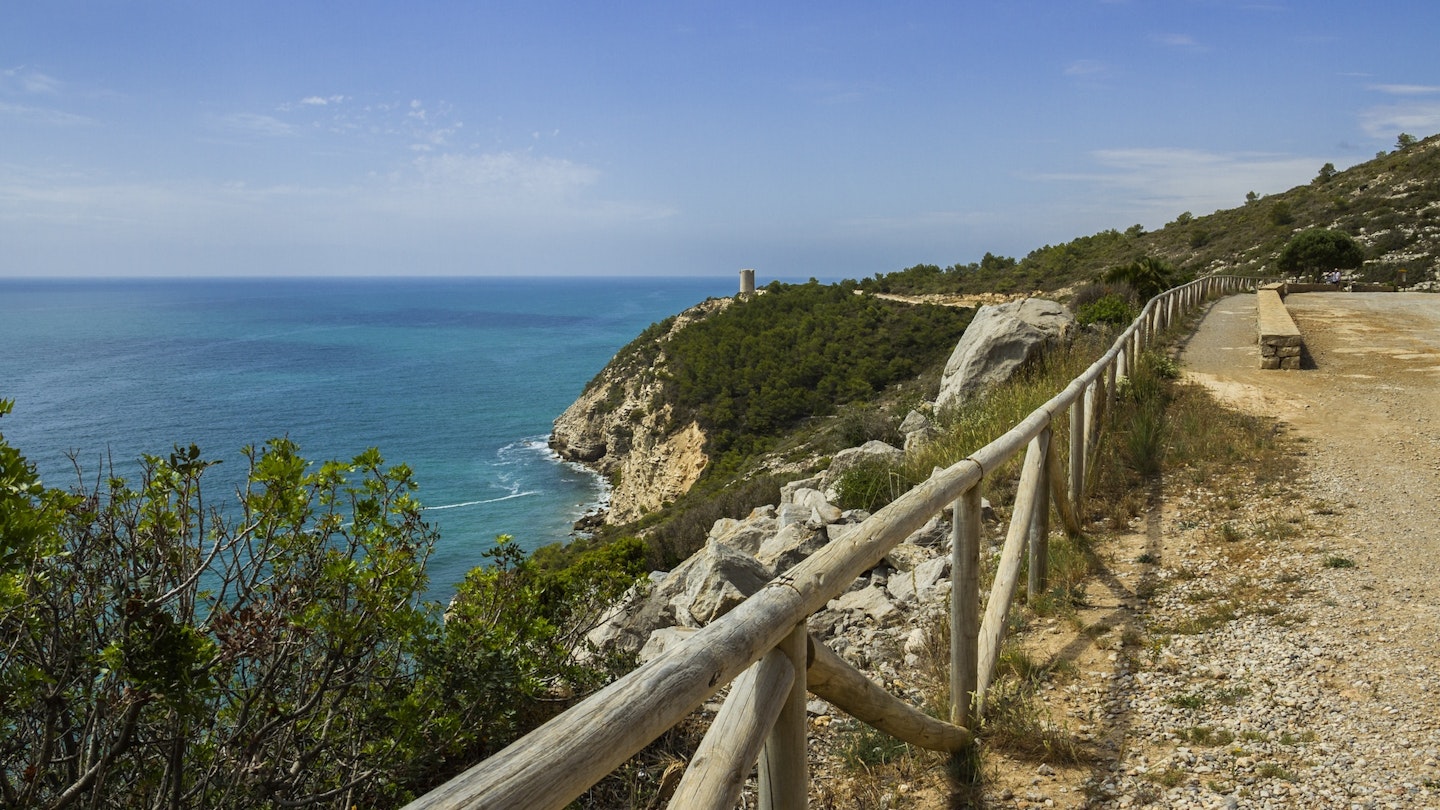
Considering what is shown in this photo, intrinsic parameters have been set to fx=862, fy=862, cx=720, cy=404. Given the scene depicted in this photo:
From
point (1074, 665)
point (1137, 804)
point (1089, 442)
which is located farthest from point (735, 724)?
point (1089, 442)

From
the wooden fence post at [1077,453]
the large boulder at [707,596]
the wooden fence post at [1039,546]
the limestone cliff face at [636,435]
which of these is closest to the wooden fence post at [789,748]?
the large boulder at [707,596]

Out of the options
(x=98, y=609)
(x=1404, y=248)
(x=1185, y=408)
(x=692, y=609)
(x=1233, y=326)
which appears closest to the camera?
(x=98, y=609)

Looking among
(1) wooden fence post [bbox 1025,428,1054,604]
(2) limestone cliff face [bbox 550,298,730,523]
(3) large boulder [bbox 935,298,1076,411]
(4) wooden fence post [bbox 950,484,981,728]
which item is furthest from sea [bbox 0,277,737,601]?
(3) large boulder [bbox 935,298,1076,411]

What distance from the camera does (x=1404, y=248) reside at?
1521 inches

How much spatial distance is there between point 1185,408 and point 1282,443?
1273 mm

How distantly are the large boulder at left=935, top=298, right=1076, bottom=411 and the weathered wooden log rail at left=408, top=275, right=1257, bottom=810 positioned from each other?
9096mm

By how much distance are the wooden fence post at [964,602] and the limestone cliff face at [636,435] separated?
103 ft

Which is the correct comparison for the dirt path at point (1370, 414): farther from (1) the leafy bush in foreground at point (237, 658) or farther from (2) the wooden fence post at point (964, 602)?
(1) the leafy bush in foreground at point (237, 658)

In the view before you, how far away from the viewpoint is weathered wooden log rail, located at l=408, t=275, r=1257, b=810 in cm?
137

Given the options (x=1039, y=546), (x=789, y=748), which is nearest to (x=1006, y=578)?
(x=1039, y=546)

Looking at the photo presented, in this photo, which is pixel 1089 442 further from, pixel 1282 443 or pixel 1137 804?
pixel 1137 804

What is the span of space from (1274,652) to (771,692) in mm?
3395

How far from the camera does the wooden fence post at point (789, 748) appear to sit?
2273 millimetres

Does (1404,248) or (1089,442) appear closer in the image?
(1089,442)
